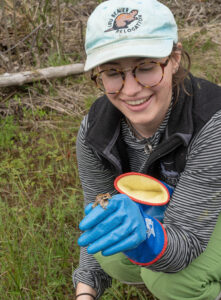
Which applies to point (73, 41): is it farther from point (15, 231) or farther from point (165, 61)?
point (165, 61)

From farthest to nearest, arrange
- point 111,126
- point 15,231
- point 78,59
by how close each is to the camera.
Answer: point 78,59, point 15,231, point 111,126

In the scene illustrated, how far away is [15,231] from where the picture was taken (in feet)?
6.75

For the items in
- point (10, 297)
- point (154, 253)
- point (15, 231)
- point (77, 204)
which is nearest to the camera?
point (154, 253)

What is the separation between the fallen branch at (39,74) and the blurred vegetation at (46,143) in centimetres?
6

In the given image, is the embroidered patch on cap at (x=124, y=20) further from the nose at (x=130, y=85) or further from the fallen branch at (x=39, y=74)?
the fallen branch at (x=39, y=74)

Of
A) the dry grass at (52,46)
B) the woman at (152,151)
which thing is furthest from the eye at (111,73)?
the dry grass at (52,46)

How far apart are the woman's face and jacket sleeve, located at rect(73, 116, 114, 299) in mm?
267

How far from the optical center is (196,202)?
147 cm

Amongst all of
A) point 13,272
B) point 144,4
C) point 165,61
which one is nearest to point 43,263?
point 13,272

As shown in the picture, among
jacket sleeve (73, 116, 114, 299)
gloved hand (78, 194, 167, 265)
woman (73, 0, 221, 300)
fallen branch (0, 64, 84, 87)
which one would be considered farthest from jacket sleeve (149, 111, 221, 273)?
fallen branch (0, 64, 84, 87)

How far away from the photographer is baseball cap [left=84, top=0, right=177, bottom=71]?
1346 mm

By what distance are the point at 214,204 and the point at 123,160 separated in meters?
0.44

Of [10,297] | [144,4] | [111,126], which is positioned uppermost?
[144,4]

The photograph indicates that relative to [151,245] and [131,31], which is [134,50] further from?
[151,245]
